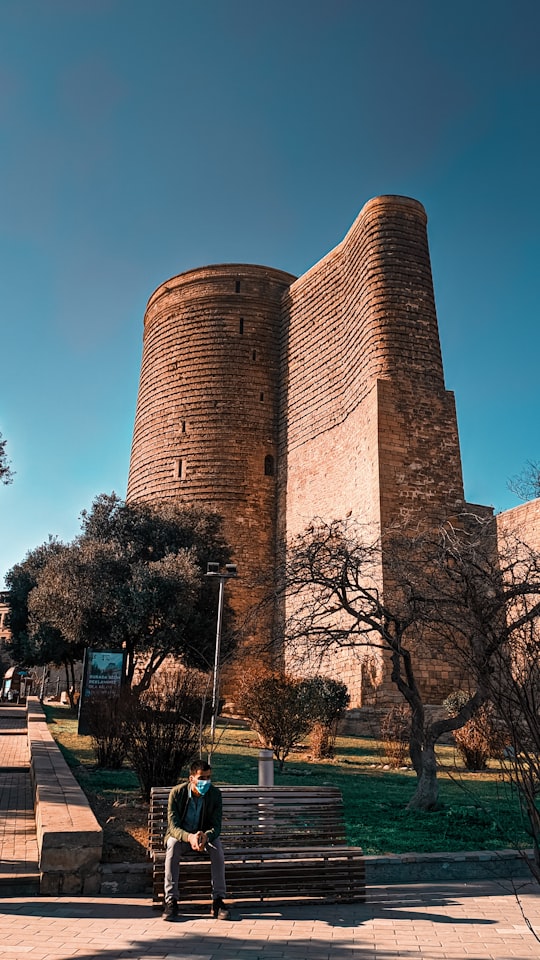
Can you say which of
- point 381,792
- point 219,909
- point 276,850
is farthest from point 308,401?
point 219,909

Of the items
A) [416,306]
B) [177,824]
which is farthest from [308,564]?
[416,306]

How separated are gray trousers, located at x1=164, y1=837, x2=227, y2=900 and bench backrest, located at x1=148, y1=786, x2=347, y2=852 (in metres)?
0.35

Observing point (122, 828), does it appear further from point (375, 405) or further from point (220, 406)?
point (220, 406)

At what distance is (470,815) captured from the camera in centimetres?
729

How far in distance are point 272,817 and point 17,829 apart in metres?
2.60

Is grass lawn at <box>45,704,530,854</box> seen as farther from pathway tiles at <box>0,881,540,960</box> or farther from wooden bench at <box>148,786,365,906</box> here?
wooden bench at <box>148,786,365,906</box>

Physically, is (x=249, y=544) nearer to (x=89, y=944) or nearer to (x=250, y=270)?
(x=250, y=270)

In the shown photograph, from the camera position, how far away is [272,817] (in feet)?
16.2

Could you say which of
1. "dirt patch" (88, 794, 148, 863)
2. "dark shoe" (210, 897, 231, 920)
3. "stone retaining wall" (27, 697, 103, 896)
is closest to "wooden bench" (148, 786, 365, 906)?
"dark shoe" (210, 897, 231, 920)

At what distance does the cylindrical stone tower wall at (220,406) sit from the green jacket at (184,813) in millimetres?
18507

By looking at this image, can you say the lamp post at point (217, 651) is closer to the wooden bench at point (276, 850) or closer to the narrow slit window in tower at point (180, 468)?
the wooden bench at point (276, 850)

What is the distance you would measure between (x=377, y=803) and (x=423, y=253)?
16590 mm

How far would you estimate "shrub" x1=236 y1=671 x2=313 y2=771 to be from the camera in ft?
36.2

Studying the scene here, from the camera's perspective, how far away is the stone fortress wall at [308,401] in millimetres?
18453
